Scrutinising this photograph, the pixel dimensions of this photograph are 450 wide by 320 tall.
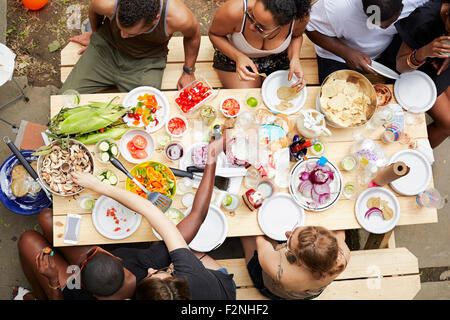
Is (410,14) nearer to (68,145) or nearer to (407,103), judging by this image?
(407,103)

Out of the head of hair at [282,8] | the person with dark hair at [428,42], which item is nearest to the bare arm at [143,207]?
the head of hair at [282,8]

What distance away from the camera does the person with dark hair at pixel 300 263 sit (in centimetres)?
218

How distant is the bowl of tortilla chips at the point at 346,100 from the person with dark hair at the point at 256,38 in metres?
0.23

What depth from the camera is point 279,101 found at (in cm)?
279

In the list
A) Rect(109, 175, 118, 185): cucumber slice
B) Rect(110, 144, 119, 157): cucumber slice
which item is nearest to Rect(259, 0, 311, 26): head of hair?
Rect(110, 144, 119, 157): cucumber slice

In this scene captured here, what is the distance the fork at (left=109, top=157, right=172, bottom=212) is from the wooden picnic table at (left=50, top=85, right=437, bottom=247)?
0.09 meters

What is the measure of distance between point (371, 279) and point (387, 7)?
2.18m

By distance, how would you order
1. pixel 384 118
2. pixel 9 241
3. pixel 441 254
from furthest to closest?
pixel 441 254
pixel 9 241
pixel 384 118

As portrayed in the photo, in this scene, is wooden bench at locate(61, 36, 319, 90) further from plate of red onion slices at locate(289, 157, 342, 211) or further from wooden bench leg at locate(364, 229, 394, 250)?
wooden bench leg at locate(364, 229, 394, 250)

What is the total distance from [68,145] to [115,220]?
658 mm

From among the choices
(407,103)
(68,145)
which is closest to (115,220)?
(68,145)

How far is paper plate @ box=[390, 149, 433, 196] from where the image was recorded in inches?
106

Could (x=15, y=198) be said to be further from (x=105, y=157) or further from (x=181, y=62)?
(x=181, y=62)

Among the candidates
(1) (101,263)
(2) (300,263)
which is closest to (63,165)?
(1) (101,263)
